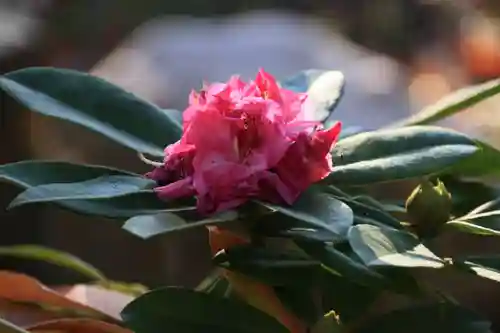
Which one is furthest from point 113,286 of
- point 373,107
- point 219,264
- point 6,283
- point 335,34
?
point 335,34

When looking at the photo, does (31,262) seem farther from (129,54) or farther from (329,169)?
(329,169)

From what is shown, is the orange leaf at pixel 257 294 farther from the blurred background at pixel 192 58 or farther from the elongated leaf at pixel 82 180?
the blurred background at pixel 192 58

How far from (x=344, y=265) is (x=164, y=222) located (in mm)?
86

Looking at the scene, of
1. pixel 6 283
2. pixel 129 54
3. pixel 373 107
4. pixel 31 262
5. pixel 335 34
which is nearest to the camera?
pixel 6 283

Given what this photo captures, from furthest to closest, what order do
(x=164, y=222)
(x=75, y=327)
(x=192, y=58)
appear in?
(x=192, y=58), (x=75, y=327), (x=164, y=222)

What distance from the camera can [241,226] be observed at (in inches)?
14.7

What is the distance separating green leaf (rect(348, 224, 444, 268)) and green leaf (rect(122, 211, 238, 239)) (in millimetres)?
55

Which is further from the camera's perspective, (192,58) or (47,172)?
(192,58)

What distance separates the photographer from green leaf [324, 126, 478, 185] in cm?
37

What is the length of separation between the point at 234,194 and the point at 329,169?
0.05m

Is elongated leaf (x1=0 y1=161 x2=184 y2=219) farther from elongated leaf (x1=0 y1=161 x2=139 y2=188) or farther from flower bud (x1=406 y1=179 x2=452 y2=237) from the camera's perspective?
flower bud (x1=406 y1=179 x2=452 y2=237)

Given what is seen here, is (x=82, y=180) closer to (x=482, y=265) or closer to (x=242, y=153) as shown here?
(x=242, y=153)

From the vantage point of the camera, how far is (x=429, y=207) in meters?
0.39

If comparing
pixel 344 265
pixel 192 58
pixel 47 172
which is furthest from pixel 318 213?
pixel 192 58
